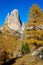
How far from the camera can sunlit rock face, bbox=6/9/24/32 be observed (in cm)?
13052

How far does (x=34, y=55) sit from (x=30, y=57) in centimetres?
109

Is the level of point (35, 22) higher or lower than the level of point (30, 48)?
higher

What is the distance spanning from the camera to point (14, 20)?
5276 inches

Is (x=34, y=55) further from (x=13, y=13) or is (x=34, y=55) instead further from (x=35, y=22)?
(x=13, y=13)

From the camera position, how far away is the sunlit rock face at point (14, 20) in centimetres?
13052

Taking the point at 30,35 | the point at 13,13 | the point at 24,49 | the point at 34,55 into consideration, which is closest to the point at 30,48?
the point at 24,49

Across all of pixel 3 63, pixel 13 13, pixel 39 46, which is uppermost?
pixel 13 13

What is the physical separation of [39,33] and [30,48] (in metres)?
6.91

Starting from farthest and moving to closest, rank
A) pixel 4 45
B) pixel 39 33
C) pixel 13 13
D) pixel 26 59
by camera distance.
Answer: pixel 13 13 < pixel 4 45 < pixel 39 33 < pixel 26 59

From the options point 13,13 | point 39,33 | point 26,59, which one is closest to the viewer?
point 26,59

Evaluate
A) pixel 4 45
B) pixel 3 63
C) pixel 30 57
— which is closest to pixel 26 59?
pixel 30 57

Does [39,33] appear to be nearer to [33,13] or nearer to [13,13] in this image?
[33,13]

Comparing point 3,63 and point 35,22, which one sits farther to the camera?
point 35,22

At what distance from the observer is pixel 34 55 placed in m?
43.5
